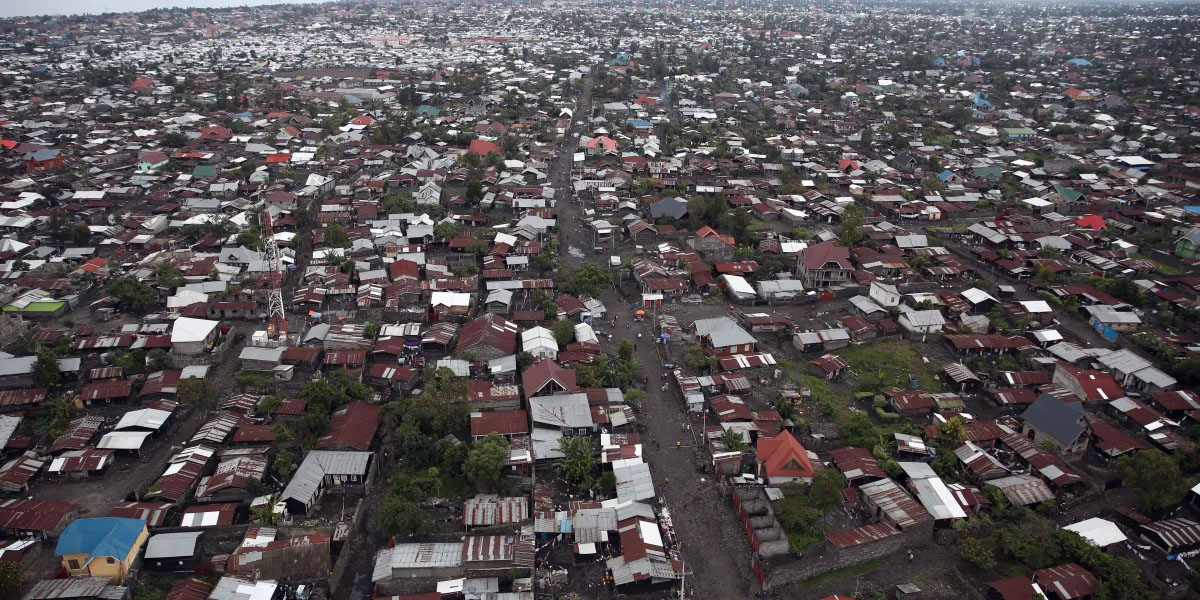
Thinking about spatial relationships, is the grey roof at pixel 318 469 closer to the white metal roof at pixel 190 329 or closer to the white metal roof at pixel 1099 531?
→ the white metal roof at pixel 190 329

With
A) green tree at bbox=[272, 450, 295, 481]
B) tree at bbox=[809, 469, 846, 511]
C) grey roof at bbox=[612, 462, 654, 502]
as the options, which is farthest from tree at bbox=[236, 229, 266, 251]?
tree at bbox=[809, 469, 846, 511]

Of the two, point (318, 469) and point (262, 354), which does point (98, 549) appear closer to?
point (318, 469)

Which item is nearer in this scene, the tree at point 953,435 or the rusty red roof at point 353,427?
the rusty red roof at point 353,427

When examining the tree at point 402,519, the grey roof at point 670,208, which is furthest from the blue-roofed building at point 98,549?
the grey roof at point 670,208

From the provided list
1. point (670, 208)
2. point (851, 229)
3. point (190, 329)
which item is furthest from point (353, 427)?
point (851, 229)

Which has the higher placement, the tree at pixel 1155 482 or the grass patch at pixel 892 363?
the tree at pixel 1155 482

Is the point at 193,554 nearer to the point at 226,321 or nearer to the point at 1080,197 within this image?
the point at 226,321

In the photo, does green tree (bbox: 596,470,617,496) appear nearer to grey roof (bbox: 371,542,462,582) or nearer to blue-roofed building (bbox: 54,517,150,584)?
grey roof (bbox: 371,542,462,582)

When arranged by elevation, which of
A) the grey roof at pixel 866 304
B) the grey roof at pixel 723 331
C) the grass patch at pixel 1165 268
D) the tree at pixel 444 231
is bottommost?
the grass patch at pixel 1165 268
